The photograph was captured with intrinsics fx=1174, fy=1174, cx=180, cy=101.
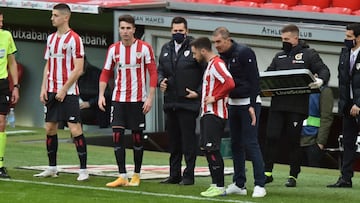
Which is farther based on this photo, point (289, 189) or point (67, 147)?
point (67, 147)

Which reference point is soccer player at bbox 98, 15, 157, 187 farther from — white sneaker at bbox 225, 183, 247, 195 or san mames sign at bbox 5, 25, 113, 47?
san mames sign at bbox 5, 25, 113, 47

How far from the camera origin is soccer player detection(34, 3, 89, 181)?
42.9 feet

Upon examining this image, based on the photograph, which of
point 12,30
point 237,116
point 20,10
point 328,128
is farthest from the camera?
point 12,30

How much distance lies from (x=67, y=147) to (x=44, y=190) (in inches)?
232

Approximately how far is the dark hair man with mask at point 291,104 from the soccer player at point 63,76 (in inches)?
85.8

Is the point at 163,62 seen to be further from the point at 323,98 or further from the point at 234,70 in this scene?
the point at 323,98

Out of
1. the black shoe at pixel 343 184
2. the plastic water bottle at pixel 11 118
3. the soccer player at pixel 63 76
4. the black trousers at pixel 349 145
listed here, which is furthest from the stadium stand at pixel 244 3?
the soccer player at pixel 63 76

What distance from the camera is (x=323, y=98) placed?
681 inches

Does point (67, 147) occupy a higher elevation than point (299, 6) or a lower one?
lower

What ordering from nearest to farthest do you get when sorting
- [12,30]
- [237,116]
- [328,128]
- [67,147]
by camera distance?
[237,116], [328,128], [67,147], [12,30]

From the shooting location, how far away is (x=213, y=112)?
39.2 feet

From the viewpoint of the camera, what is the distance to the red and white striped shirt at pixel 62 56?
42.9 feet

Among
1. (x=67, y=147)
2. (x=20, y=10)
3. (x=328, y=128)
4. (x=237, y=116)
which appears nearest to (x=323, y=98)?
(x=328, y=128)

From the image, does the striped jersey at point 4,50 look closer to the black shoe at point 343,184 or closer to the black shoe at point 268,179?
the black shoe at point 268,179
